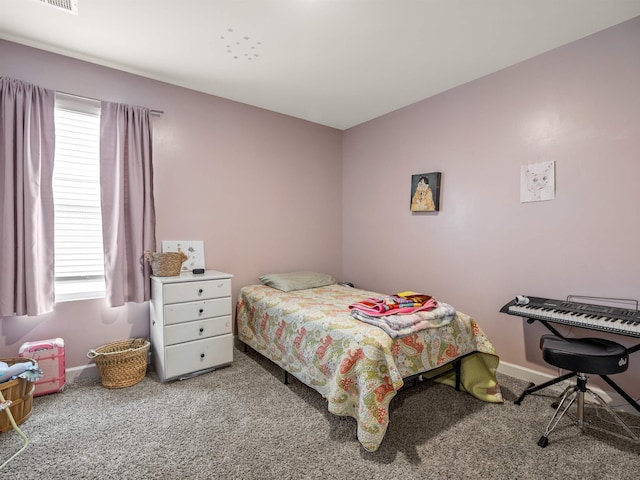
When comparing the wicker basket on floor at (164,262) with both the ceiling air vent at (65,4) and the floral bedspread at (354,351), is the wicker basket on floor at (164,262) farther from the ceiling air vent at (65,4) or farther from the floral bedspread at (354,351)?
the ceiling air vent at (65,4)

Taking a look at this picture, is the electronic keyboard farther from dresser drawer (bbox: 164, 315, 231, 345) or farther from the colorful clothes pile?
dresser drawer (bbox: 164, 315, 231, 345)

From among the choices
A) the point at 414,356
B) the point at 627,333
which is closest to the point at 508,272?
the point at 627,333

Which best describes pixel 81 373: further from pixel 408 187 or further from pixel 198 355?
pixel 408 187

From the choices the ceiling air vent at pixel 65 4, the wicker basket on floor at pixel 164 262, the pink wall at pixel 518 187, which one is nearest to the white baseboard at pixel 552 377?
the pink wall at pixel 518 187

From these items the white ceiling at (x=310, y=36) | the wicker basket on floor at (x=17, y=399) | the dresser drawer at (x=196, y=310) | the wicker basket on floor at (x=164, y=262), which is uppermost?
the white ceiling at (x=310, y=36)

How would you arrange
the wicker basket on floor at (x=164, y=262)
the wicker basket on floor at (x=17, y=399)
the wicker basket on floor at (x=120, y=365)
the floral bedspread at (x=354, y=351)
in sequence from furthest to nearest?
the wicker basket on floor at (x=164, y=262) → the wicker basket on floor at (x=120, y=365) → the wicker basket on floor at (x=17, y=399) → the floral bedspread at (x=354, y=351)

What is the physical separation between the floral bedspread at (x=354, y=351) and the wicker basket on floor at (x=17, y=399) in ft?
5.10

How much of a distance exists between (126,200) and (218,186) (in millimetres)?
847

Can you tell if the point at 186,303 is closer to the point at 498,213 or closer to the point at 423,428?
the point at 423,428

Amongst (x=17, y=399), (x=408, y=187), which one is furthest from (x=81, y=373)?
(x=408, y=187)

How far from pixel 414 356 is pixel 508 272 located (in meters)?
1.27

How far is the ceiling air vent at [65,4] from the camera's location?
1912 mm

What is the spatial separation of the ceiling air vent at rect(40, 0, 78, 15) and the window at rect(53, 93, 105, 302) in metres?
0.72

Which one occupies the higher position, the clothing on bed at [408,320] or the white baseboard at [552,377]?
the clothing on bed at [408,320]
